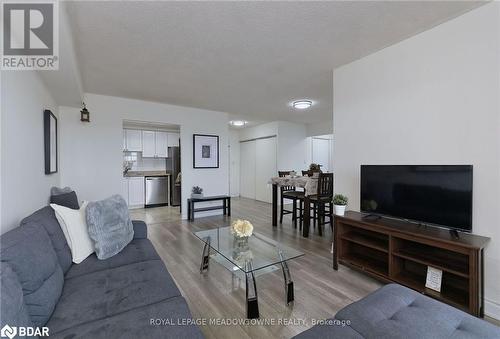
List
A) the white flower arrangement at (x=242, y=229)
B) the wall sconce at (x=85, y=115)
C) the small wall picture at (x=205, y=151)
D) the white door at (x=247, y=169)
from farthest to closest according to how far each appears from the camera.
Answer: the white door at (x=247, y=169) → the small wall picture at (x=205, y=151) → the wall sconce at (x=85, y=115) → the white flower arrangement at (x=242, y=229)

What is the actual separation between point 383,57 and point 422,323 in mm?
2532

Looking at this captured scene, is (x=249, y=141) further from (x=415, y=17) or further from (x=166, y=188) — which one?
(x=415, y=17)

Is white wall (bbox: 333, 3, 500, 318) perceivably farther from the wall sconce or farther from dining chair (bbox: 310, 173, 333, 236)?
the wall sconce

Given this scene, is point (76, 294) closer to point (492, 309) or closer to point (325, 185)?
point (492, 309)

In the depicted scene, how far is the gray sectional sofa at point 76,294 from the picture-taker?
102 centimetres

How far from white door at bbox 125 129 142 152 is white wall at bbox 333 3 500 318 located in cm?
549

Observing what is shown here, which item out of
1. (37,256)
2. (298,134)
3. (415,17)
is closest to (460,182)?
(415,17)

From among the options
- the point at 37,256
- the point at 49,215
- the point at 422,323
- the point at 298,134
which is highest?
the point at 298,134

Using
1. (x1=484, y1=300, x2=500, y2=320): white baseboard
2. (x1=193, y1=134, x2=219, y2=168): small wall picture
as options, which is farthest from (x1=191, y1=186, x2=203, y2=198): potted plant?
(x1=484, y1=300, x2=500, y2=320): white baseboard

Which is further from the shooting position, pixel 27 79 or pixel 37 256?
pixel 27 79

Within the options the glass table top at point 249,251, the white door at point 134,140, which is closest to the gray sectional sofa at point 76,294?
the glass table top at point 249,251

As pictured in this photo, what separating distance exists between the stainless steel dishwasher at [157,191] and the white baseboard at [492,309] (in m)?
6.44

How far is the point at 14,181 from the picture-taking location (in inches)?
69.1

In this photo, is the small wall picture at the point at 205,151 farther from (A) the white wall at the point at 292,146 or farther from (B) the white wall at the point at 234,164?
(B) the white wall at the point at 234,164
